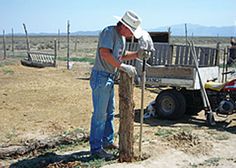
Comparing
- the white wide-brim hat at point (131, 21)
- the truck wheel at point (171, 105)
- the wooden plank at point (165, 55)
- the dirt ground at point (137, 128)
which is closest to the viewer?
the white wide-brim hat at point (131, 21)

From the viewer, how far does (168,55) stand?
476 inches

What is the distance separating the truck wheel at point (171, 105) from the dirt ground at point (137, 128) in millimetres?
165

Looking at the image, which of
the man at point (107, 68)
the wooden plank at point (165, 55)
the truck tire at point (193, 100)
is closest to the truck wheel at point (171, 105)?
the truck tire at point (193, 100)

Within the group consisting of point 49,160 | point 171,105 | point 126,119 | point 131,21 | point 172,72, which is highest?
point 131,21

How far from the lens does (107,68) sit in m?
5.20

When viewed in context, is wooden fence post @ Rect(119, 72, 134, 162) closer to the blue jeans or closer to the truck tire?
A: the blue jeans

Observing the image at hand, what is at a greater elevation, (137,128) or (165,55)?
(165,55)

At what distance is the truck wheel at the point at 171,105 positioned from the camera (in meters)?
8.15

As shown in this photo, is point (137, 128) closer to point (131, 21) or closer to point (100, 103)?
point (100, 103)

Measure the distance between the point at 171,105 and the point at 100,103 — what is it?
130 inches

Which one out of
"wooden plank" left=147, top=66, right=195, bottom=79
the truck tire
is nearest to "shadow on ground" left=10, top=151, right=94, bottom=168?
"wooden plank" left=147, top=66, right=195, bottom=79

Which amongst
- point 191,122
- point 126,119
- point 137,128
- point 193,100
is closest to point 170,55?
point 193,100

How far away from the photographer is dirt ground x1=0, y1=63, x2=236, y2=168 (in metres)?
5.63

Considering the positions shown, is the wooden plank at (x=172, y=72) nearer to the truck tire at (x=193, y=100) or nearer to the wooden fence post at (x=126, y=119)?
the truck tire at (x=193, y=100)
